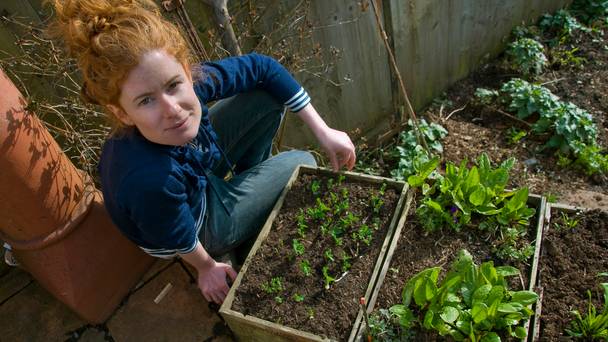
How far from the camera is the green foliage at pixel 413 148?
9.71 ft

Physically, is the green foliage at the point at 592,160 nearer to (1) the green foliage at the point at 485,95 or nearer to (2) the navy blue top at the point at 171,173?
(1) the green foliage at the point at 485,95

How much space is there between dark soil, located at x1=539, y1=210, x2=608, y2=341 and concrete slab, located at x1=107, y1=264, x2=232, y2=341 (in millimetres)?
1376

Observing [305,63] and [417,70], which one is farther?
[417,70]

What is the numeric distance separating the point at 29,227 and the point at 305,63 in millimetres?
1736

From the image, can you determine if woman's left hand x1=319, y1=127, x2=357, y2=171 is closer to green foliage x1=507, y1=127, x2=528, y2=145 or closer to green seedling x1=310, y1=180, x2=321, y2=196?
green seedling x1=310, y1=180, x2=321, y2=196

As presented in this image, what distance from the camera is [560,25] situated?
394 cm

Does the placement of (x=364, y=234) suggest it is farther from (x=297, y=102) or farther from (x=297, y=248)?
(x=297, y=102)

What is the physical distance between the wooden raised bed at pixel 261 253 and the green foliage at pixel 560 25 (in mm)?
2836

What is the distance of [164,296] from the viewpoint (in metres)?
2.24

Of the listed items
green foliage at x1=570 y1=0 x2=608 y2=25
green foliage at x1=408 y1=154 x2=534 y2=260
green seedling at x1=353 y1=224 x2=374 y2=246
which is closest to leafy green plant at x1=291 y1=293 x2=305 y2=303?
green seedling at x1=353 y1=224 x2=374 y2=246

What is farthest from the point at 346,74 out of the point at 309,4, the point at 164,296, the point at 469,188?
the point at 164,296

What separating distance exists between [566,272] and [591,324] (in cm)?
25

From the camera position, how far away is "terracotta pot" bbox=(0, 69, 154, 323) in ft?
5.32

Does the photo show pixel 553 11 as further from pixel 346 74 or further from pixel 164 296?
pixel 164 296
